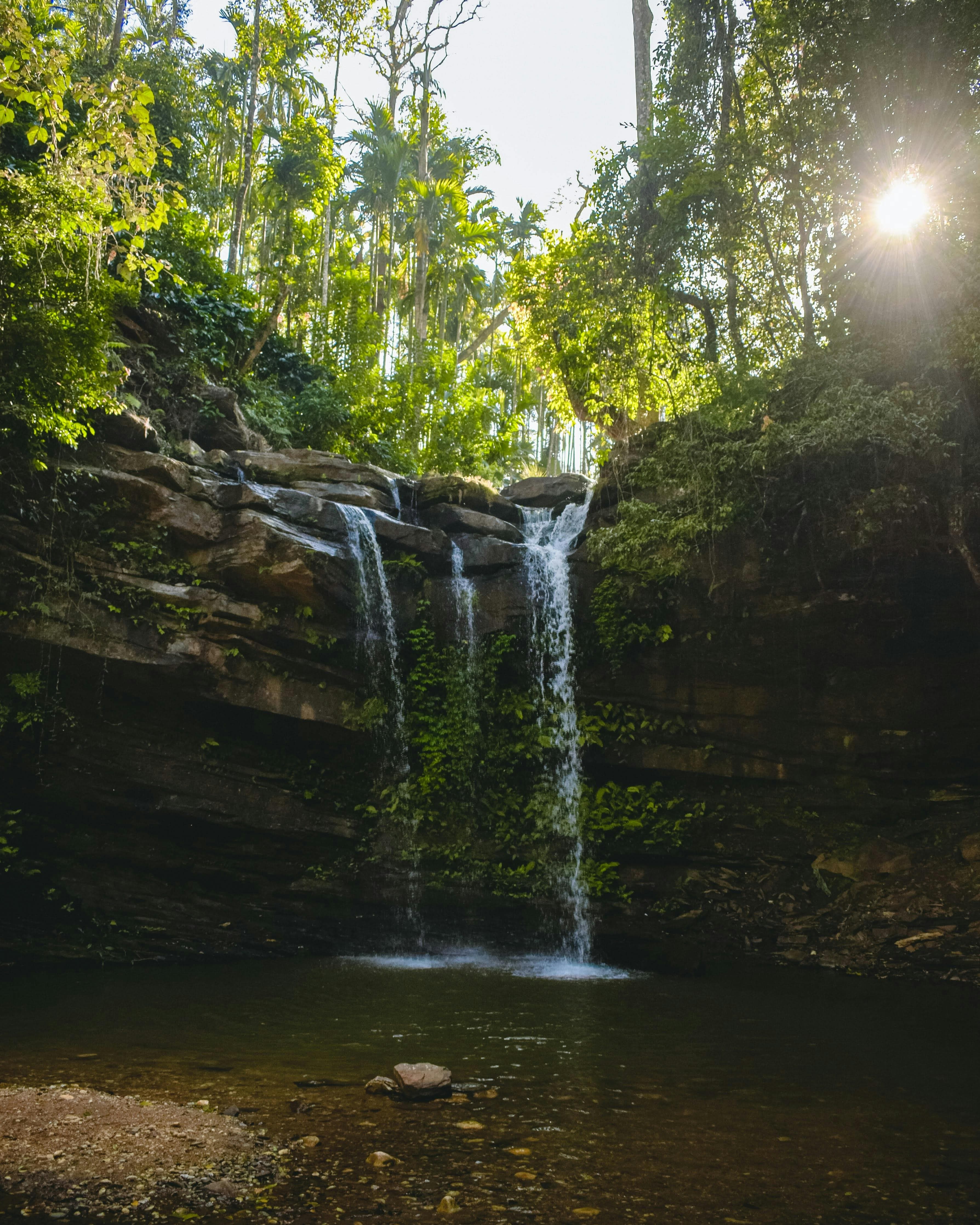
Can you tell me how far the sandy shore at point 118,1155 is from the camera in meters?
2.94

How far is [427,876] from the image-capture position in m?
11.0

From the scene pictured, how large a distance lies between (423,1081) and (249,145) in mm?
24463

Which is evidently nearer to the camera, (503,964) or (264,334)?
(503,964)

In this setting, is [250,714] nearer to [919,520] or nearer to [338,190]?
[919,520]

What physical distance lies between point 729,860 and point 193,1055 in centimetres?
793

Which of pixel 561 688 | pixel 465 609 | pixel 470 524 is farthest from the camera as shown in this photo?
pixel 470 524

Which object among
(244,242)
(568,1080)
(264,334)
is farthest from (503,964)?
(244,242)

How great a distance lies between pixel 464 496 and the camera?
46.6ft

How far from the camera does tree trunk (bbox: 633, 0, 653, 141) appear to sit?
17.5 metres

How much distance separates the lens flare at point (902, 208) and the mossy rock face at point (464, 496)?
24.2 ft

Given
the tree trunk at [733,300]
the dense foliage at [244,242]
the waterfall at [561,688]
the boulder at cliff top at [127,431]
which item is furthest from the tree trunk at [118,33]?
the waterfall at [561,688]

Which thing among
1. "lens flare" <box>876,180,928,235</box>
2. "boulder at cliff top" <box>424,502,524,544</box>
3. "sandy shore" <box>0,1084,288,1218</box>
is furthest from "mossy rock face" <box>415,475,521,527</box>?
"sandy shore" <box>0,1084,288,1218</box>

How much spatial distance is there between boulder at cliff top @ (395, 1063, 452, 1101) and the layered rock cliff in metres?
5.74

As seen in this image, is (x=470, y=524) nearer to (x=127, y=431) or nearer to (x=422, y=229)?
(x=127, y=431)
